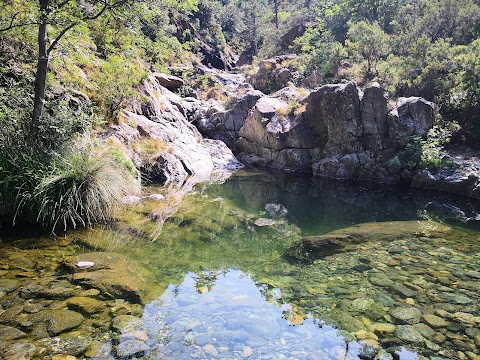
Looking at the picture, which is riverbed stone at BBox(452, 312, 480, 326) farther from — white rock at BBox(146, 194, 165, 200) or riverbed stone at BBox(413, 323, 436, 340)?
white rock at BBox(146, 194, 165, 200)

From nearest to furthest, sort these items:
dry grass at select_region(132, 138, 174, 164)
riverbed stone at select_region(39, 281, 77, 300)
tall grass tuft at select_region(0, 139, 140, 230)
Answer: riverbed stone at select_region(39, 281, 77, 300) < tall grass tuft at select_region(0, 139, 140, 230) < dry grass at select_region(132, 138, 174, 164)

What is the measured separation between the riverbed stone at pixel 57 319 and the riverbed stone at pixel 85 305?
12 cm

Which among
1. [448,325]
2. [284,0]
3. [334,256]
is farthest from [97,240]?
[284,0]

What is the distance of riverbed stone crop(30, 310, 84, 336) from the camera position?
162 inches

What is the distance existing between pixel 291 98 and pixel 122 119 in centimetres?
1273

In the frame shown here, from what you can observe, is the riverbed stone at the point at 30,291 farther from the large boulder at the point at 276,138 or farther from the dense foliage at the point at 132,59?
the large boulder at the point at 276,138

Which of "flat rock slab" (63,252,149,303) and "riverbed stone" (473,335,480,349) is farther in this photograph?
"flat rock slab" (63,252,149,303)

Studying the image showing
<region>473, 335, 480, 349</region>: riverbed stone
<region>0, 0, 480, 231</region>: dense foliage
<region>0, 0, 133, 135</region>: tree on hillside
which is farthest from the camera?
<region>0, 0, 480, 231</region>: dense foliage

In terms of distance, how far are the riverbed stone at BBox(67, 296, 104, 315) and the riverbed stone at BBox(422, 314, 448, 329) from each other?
4.53 meters

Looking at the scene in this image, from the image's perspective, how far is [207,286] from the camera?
20.0ft

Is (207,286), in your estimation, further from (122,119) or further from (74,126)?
(122,119)

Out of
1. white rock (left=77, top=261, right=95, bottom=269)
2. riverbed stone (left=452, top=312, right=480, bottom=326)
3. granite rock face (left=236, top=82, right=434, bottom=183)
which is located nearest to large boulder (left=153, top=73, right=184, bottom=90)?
granite rock face (left=236, top=82, right=434, bottom=183)

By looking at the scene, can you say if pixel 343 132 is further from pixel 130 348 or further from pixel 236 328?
pixel 130 348

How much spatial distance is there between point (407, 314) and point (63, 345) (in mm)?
4586
